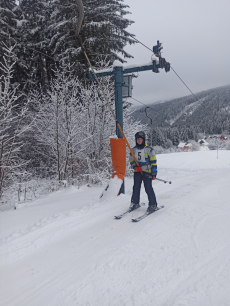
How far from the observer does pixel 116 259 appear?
312 cm

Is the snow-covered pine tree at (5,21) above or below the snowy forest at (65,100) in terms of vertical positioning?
above

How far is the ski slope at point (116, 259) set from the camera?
7.99 ft

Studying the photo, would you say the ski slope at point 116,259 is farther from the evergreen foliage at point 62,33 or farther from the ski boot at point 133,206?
the evergreen foliage at point 62,33

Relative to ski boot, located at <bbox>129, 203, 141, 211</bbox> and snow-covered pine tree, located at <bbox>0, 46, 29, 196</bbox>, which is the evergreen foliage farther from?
ski boot, located at <bbox>129, 203, 141, 211</bbox>

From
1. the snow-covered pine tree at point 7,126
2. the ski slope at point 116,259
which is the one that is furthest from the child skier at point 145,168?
the snow-covered pine tree at point 7,126

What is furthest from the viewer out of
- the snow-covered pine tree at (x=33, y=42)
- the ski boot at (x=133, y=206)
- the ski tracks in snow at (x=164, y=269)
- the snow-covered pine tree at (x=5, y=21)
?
the snow-covered pine tree at (x=33, y=42)

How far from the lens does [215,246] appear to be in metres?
3.35

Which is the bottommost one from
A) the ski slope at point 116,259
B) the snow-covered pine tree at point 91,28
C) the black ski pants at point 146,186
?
the ski slope at point 116,259

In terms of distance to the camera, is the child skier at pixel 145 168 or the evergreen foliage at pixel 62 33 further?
the evergreen foliage at pixel 62 33

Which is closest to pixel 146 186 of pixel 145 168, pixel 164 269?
pixel 145 168

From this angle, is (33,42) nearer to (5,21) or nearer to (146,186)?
(5,21)

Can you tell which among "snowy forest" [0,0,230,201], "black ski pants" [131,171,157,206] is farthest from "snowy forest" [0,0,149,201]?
"black ski pants" [131,171,157,206]

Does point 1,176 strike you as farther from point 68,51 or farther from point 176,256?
point 68,51

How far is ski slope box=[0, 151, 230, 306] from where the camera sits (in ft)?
7.99
